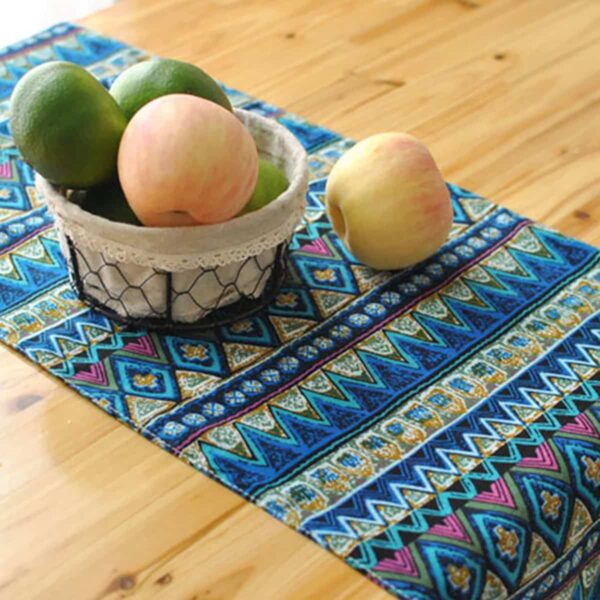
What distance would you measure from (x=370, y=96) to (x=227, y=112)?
0.48m

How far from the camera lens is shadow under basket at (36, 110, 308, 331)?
36.1 inches

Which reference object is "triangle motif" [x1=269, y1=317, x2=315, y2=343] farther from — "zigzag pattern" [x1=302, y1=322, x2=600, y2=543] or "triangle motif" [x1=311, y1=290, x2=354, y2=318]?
"zigzag pattern" [x1=302, y1=322, x2=600, y2=543]

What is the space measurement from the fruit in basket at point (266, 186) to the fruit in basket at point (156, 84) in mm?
71

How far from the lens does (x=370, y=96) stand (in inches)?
53.4

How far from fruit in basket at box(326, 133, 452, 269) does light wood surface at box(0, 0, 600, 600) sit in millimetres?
172

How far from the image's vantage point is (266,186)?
38.6 inches

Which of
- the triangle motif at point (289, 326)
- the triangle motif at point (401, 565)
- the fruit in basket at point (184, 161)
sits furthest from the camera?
the triangle motif at point (289, 326)

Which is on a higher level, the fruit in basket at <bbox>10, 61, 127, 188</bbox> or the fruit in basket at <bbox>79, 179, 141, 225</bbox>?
the fruit in basket at <bbox>10, 61, 127, 188</bbox>

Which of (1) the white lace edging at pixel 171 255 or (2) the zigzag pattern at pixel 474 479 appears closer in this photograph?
(2) the zigzag pattern at pixel 474 479

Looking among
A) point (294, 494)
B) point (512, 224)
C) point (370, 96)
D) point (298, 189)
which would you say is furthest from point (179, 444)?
point (370, 96)

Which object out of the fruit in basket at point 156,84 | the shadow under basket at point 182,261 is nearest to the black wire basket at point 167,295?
the shadow under basket at point 182,261

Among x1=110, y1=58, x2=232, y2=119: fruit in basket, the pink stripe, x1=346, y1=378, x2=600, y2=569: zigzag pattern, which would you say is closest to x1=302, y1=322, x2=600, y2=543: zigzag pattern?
x1=346, y1=378, x2=600, y2=569: zigzag pattern

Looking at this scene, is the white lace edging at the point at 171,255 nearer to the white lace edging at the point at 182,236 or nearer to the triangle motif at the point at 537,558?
the white lace edging at the point at 182,236

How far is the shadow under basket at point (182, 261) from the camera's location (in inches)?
36.1
